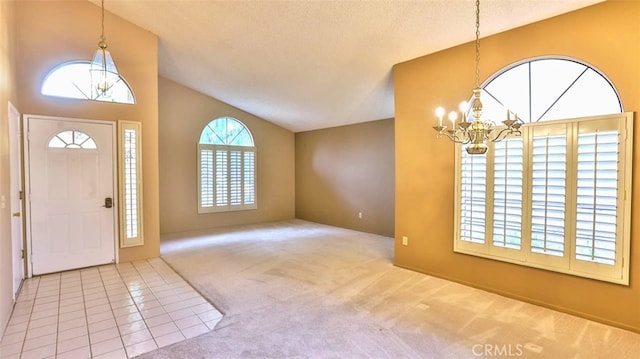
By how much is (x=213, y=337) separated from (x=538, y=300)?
3158 mm

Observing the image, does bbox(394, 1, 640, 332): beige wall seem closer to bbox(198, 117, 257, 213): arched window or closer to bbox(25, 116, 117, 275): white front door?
bbox(25, 116, 117, 275): white front door

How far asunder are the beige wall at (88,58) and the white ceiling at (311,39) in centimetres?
21

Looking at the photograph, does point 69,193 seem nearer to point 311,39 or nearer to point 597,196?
point 311,39

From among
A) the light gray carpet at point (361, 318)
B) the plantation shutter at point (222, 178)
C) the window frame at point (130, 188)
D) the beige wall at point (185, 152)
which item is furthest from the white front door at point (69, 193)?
the plantation shutter at point (222, 178)

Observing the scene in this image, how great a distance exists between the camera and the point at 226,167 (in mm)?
7461

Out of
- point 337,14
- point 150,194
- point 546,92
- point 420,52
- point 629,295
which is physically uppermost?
point 337,14

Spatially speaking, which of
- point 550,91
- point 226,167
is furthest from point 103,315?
point 550,91

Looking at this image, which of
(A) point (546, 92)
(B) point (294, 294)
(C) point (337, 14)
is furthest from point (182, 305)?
(A) point (546, 92)

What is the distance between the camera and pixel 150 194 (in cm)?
481

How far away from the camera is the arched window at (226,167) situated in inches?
282

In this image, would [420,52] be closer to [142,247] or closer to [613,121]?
[613,121]

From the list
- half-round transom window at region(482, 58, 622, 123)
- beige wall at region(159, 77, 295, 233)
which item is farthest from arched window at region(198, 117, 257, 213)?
half-round transom window at region(482, 58, 622, 123)

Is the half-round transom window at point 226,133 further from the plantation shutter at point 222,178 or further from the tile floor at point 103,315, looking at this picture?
the tile floor at point 103,315

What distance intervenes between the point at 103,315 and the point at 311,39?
12.6 feet
